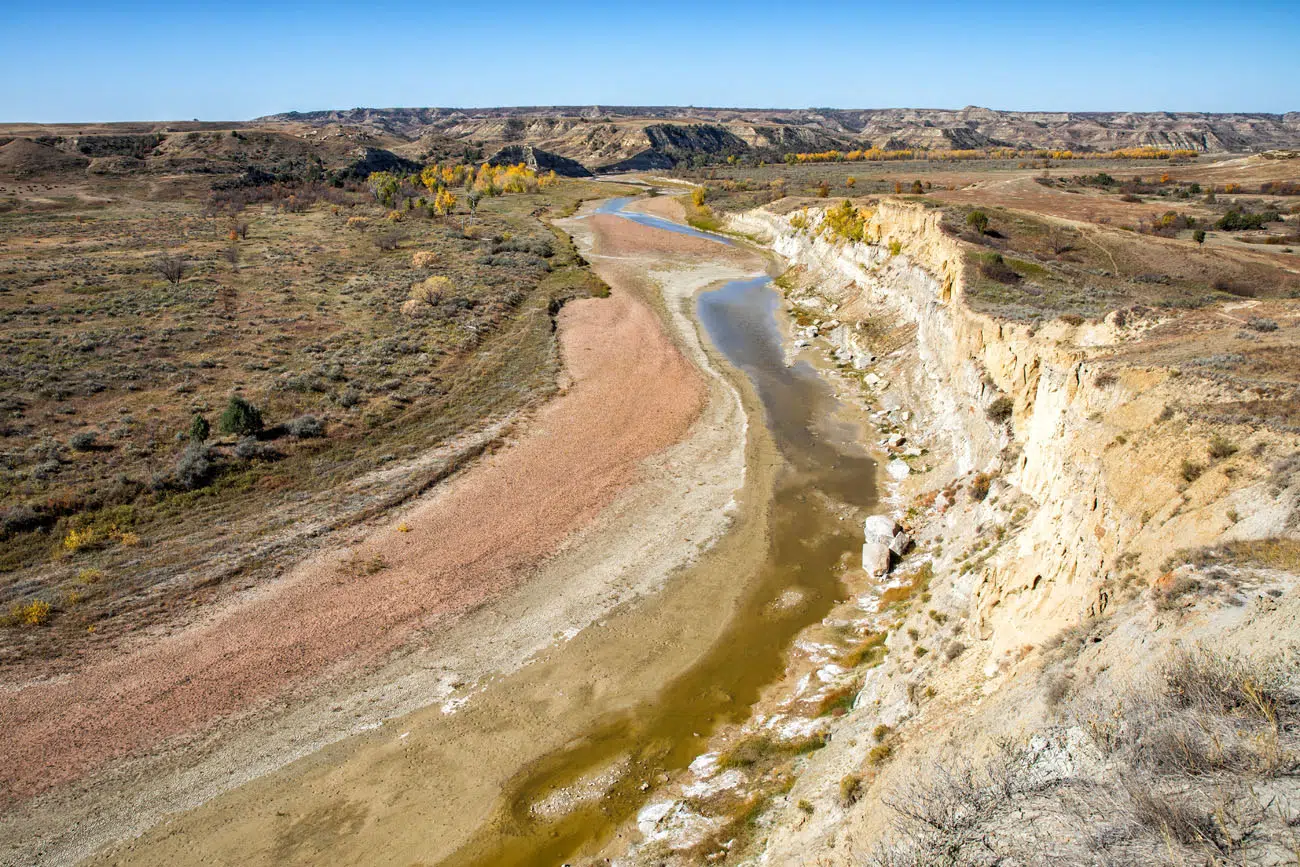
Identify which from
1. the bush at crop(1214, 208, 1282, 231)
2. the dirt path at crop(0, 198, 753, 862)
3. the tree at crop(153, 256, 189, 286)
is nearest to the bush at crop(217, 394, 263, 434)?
the dirt path at crop(0, 198, 753, 862)

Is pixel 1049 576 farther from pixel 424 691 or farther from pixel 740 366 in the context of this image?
pixel 740 366

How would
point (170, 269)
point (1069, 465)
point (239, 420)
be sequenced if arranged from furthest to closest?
point (170, 269), point (239, 420), point (1069, 465)

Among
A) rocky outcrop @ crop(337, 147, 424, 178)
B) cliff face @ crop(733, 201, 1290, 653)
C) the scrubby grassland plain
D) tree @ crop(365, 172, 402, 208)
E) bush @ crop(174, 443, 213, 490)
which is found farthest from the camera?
rocky outcrop @ crop(337, 147, 424, 178)

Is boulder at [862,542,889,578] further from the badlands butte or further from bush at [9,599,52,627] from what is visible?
bush at [9,599,52,627]

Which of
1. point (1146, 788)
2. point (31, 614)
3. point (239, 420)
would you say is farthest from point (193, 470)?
point (1146, 788)

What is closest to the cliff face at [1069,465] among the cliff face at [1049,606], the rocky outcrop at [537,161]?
the cliff face at [1049,606]

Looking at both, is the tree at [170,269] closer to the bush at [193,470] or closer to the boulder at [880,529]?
the bush at [193,470]

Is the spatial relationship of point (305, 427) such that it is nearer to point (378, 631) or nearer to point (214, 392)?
point (214, 392)
